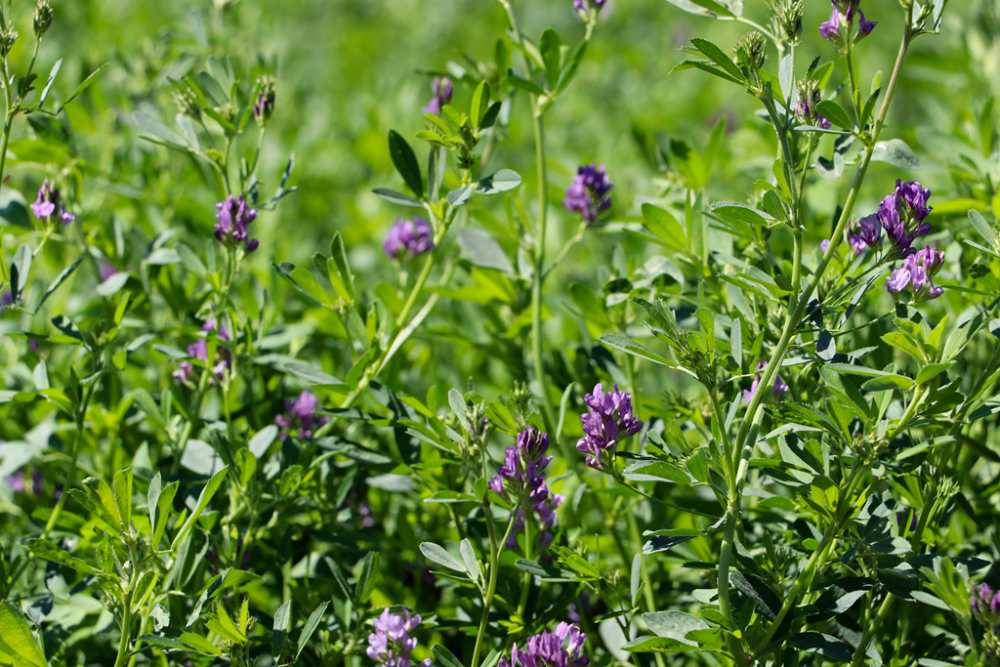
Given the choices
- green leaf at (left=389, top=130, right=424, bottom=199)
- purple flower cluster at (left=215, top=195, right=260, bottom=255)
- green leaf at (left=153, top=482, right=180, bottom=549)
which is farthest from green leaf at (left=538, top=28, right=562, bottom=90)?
green leaf at (left=153, top=482, right=180, bottom=549)

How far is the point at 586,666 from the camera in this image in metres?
1.09

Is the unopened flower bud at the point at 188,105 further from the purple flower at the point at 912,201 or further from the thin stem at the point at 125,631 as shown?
the purple flower at the point at 912,201

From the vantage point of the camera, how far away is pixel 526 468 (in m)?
1.05

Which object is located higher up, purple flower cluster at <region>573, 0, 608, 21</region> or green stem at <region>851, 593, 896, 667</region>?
purple flower cluster at <region>573, 0, 608, 21</region>

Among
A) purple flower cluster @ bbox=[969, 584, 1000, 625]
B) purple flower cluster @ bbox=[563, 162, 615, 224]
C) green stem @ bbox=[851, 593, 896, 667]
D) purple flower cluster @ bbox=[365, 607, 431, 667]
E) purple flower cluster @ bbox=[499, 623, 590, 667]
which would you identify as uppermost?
purple flower cluster @ bbox=[563, 162, 615, 224]

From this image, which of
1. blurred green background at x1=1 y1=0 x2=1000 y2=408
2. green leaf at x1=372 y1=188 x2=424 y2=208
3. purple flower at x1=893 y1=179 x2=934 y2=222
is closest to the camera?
purple flower at x1=893 y1=179 x2=934 y2=222

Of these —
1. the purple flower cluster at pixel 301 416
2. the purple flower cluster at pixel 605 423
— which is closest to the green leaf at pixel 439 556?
the purple flower cluster at pixel 605 423

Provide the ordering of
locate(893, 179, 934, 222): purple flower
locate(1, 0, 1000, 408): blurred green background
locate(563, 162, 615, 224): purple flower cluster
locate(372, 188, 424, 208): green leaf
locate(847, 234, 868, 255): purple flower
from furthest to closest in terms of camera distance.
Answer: locate(1, 0, 1000, 408): blurred green background, locate(563, 162, 615, 224): purple flower cluster, locate(372, 188, 424, 208): green leaf, locate(847, 234, 868, 255): purple flower, locate(893, 179, 934, 222): purple flower

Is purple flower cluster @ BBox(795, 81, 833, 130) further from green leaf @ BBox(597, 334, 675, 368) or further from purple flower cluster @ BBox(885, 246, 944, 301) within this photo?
green leaf @ BBox(597, 334, 675, 368)

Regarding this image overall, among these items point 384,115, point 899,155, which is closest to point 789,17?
point 899,155

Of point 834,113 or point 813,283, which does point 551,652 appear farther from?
point 834,113

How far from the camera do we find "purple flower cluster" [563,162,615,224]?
158 centimetres

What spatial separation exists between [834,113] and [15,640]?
1.20 meters

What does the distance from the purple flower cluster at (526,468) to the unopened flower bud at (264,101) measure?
2.41 ft
